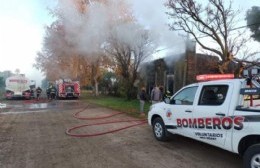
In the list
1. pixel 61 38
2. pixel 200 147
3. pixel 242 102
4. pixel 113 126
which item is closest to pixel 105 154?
pixel 200 147

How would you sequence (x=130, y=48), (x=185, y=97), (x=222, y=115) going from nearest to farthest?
1. (x=222, y=115)
2. (x=185, y=97)
3. (x=130, y=48)

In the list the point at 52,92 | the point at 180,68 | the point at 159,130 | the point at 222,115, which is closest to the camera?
the point at 222,115

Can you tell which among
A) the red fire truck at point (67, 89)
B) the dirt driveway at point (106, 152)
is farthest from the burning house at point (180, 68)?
the red fire truck at point (67, 89)

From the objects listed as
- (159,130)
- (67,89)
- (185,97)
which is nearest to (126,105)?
(159,130)

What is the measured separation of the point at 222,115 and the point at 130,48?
674 inches

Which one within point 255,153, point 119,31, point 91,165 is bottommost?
point 91,165

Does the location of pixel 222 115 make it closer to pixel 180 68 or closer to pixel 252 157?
pixel 252 157

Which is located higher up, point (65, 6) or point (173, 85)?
point (65, 6)

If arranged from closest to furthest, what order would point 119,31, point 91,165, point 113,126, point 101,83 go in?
point 91,165 < point 113,126 < point 119,31 < point 101,83

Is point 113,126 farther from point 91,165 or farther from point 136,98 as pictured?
point 136,98

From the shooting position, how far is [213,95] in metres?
7.10

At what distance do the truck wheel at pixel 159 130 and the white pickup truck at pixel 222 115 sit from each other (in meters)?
0.35

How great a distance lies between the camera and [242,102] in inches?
250

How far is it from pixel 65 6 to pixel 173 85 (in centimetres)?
1068
